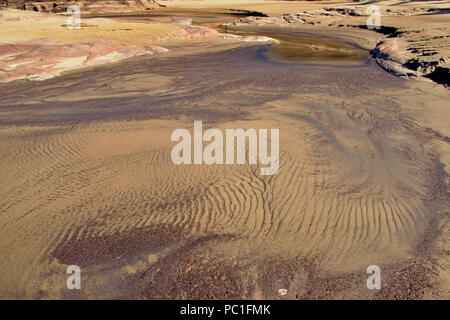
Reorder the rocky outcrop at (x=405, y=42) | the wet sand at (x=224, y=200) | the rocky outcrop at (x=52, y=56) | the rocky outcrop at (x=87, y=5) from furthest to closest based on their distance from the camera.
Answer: the rocky outcrop at (x=87, y=5), the rocky outcrop at (x=52, y=56), the rocky outcrop at (x=405, y=42), the wet sand at (x=224, y=200)

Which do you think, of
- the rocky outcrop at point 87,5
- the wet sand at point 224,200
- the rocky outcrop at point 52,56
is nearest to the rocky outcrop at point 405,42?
the wet sand at point 224,200

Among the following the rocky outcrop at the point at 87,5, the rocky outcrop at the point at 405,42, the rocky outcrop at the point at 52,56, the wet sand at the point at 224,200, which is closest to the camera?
the wet sand at the point at 224,200

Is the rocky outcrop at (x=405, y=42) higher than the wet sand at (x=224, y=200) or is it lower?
higher

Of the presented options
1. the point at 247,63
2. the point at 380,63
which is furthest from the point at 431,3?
the point at 247,63

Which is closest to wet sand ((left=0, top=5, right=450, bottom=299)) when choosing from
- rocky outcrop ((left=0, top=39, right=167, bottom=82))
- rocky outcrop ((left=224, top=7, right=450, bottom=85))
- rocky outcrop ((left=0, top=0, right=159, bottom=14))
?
rocky outcrop ((left=224, top=7, right=450, bottom=85))

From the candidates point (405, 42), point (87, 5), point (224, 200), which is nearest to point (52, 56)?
point (224, 200)

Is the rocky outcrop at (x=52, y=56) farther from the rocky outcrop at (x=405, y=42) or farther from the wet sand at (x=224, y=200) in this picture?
the rocky outcrop at (x=405, y=42)

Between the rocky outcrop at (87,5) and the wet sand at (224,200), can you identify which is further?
the rocky outcrop at (87,5)
